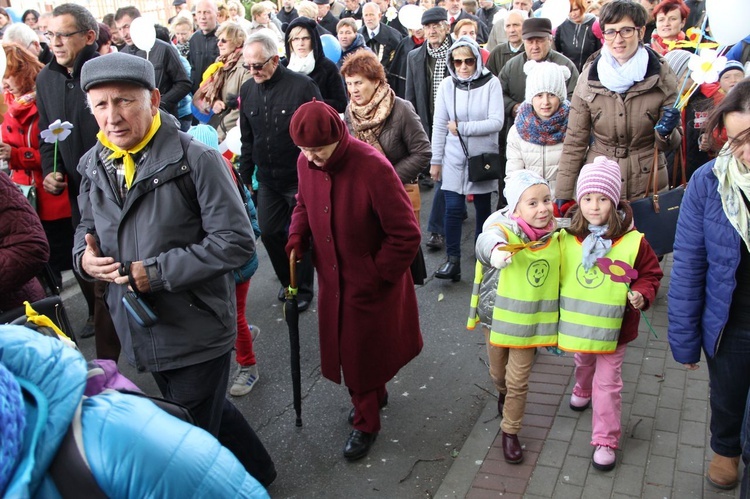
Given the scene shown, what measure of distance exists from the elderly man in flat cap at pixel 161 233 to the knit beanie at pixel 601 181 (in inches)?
68.3

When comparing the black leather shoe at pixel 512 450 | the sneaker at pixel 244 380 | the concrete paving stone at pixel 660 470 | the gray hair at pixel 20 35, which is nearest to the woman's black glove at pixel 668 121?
the concrete paving stone at pixel 660 470

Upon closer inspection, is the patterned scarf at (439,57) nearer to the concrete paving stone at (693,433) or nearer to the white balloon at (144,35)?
the white balloon at (144,35)

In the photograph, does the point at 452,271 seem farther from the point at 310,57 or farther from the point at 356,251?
the point at 356,251

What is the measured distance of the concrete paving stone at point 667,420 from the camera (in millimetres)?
4191

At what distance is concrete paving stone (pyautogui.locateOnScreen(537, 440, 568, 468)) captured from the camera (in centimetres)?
396

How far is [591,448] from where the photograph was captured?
406 cm

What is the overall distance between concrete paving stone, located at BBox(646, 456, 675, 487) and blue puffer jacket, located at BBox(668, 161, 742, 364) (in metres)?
0.65

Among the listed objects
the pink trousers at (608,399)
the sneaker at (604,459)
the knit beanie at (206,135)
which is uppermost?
the knit beanie at (206,135)

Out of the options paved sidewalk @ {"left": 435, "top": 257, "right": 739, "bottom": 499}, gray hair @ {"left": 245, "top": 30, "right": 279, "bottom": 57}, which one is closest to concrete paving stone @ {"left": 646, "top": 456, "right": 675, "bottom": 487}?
paved sidewalk @ {"left": 435, "top": 257, "right": 739, "bottom": 499}

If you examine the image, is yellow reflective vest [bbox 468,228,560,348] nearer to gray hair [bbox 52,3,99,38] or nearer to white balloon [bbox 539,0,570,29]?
gray hair [bbox 52,3,99,38]

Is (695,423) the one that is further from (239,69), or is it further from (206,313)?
(239,69)

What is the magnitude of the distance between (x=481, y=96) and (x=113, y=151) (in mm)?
3873

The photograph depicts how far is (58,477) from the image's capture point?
5.03 feet

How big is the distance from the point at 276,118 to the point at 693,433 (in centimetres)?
360
